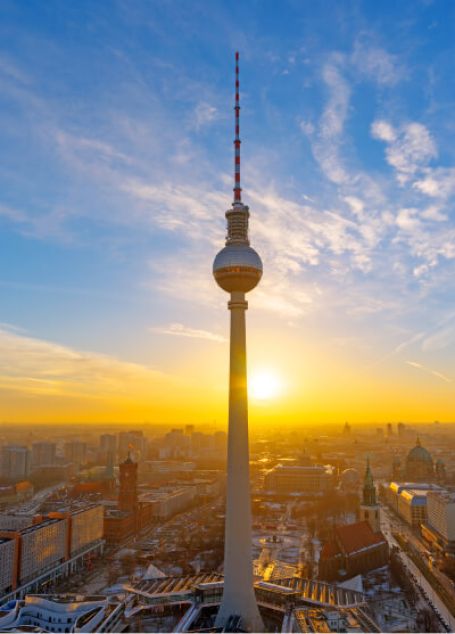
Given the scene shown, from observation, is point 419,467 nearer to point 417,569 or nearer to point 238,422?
point 417,569

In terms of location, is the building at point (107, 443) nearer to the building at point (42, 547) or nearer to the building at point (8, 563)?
the building at point (42, 547)

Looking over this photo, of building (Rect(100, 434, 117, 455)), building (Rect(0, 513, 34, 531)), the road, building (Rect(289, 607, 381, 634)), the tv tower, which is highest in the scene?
the tv tower

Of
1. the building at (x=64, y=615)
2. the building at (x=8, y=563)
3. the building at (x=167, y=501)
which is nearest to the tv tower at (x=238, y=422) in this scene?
the building at (x=64, y=615)

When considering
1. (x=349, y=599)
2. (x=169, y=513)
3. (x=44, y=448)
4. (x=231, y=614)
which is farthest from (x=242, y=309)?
(x=44, y=448)

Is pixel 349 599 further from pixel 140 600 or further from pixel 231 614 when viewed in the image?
pixel 140 600

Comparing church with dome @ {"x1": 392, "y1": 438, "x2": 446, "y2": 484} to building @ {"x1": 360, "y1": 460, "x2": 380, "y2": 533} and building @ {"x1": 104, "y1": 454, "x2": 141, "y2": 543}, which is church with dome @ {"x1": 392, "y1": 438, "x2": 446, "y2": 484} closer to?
building @ {"x1": 360, "y1": 460, "x2": 380, "y2": 533}

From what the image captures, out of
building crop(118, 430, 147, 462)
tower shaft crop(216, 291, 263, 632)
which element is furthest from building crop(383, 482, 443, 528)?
building crop(118, 430, 147, 462)
